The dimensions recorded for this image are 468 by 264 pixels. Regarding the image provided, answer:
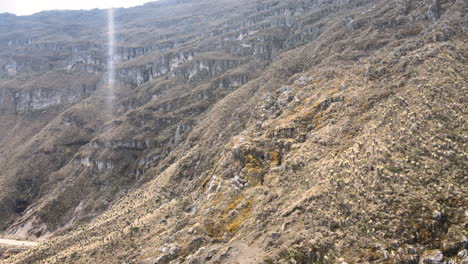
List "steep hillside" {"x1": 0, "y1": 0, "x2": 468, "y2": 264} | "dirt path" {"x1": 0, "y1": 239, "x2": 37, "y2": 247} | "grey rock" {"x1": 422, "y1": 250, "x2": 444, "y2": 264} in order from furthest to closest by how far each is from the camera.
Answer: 1. "dirt path" {"x1": 0, "y1": 239, "x2": 37, "y2": 247}
2. "steep hillside" {"x1": 0, "y1": 0, "x2": 468, "y2": 264}
3. "grey rock" {"x1": 422, "y1": 250, "x2": 444, "y2": 264}

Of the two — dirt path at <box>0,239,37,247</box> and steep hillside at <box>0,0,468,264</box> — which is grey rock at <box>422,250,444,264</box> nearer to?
steep hillside at <box>0,0,468,264</box>

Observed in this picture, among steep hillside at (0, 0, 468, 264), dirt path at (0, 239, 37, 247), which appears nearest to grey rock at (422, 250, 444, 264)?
steep hillside at (0, 0, 468, 264)

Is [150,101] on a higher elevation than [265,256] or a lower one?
lower

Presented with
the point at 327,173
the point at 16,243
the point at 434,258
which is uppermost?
the point at 327,173

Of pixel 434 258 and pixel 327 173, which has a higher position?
pixel 327 173

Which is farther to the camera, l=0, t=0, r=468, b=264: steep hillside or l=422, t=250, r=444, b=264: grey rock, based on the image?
l=0, t=0, r=468, b=264: steep hillside

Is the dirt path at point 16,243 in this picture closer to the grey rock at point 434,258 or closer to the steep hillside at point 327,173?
the steep hillside at point 327,173

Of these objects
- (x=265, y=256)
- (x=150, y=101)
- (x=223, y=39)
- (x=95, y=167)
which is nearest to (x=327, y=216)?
(x=265, y=256)

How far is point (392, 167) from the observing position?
3016 cm

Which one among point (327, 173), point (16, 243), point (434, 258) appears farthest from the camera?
point (16, 243)

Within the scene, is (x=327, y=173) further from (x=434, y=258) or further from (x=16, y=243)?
(x=16, y=243)

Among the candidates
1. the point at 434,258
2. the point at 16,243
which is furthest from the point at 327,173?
the point at 16,243

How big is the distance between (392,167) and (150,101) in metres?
141

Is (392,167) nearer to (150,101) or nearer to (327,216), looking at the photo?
(327,216)
